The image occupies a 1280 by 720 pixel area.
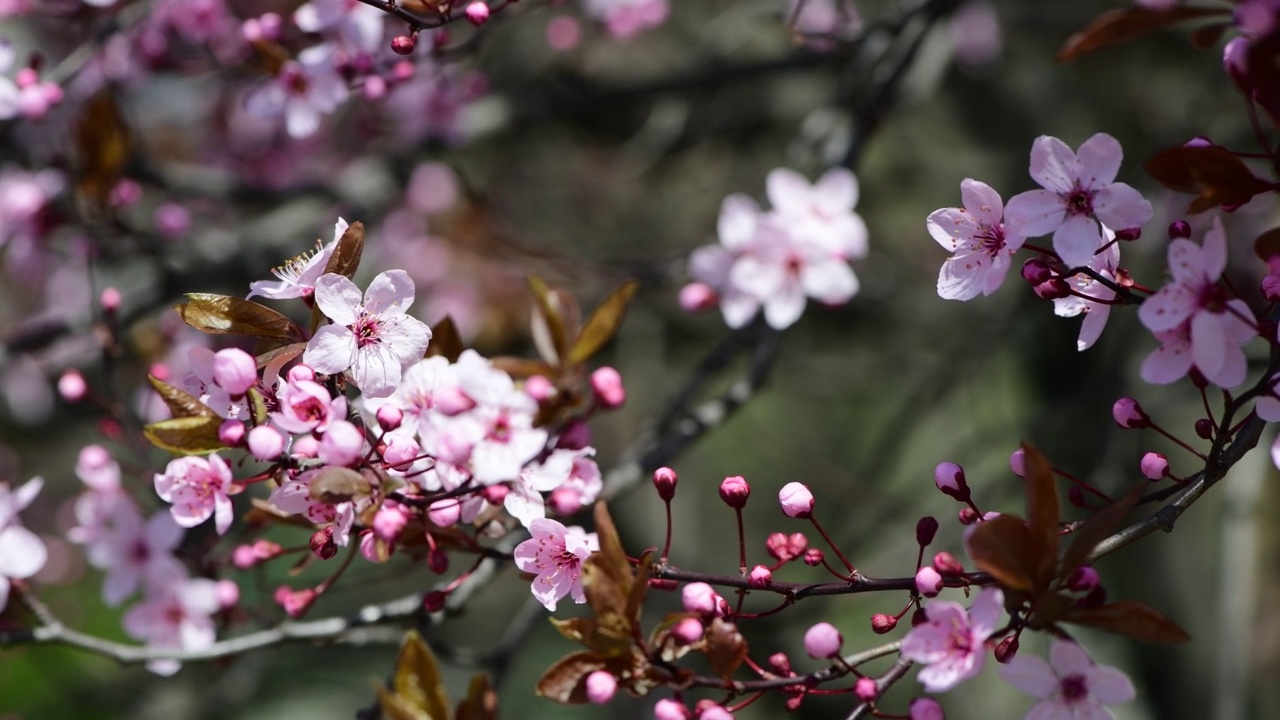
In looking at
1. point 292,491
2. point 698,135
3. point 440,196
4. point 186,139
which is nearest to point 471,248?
point 440,196

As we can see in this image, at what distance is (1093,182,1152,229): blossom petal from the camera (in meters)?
1.10

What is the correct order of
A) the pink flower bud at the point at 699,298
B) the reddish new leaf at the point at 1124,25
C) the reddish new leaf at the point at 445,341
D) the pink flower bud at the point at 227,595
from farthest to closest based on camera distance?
1. the pink flower bud at the point at 699,298
2. the pink flower bud at the point at 227,595
3. the reddish new leaf at the point at 445,341
4. the reddish new leaf at the point at 1124,25

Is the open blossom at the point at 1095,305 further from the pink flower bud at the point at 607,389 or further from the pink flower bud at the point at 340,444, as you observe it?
the pink flower bud at the point at 340,444

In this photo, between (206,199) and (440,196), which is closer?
(206,199)

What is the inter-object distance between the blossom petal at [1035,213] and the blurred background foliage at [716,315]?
1.03m

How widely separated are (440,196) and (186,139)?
1.28m

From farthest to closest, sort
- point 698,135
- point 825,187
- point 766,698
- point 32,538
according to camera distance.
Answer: point 766,698 → point 698,135 → point 825,187 → point 32,538

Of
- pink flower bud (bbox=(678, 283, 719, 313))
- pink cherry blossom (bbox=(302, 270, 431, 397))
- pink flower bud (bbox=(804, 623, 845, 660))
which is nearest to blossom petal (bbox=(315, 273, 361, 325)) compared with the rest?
pink cherry blossom (bbox=(302, 270, 431, 397))

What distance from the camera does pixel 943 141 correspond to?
4539mm

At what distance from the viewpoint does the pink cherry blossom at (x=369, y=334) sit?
1.11m

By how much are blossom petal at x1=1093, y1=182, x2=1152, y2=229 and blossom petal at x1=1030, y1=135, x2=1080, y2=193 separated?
4 cm

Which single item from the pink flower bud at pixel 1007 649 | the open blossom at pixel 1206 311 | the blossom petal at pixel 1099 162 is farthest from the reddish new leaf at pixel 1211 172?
the pink flower bud at pixel 1007 649

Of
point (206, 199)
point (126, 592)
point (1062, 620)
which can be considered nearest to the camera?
point (1062, 620)

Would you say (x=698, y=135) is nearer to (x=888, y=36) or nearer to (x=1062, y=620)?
(x=888, y=36)
